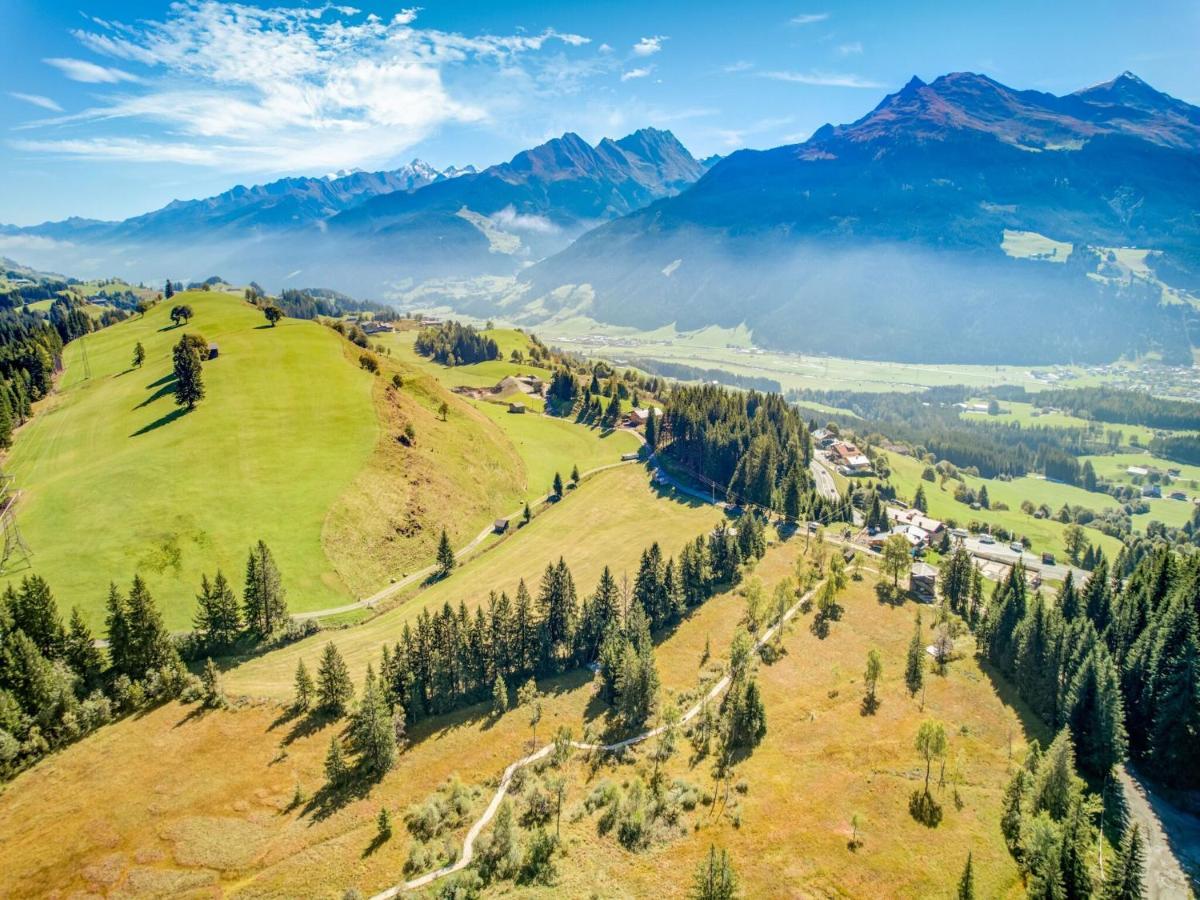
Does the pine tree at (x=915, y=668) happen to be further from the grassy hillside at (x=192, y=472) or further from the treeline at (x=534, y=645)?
the grassy hillside at (x=192, y=472)

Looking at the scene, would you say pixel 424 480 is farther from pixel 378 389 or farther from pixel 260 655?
pixel 260 655

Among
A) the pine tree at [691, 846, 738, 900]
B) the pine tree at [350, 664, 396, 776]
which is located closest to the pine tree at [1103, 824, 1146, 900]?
the pine tree at [691, 846, 738, 900]

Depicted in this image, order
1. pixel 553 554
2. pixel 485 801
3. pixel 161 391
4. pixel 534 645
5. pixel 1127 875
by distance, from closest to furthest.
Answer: pixel 1127 875, pixel 485 801, pixel 534 645, pixel 553 554, pixel 161 391

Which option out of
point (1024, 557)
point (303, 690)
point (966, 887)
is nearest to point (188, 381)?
point (303, 690)

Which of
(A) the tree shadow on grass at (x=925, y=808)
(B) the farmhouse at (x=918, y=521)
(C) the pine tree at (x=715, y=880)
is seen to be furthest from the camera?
(B) the farmhouse at (x=918, y=521)

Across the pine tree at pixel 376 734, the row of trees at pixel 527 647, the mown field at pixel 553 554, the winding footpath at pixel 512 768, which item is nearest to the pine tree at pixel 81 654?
the mown field at pixel 553 554

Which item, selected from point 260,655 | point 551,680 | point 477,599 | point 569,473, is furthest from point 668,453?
point 260,655

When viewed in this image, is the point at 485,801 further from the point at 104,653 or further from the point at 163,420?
the point at 163,420
